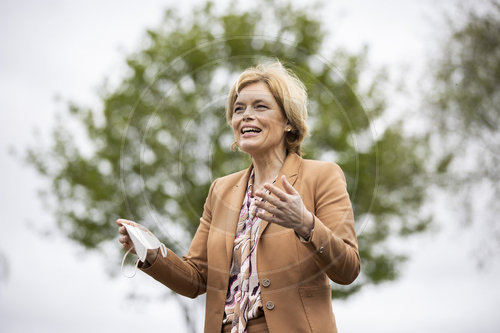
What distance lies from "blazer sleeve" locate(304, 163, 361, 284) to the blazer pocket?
0.35 ft

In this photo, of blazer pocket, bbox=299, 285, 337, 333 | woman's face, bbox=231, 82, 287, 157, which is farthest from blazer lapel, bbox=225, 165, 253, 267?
blazer pocket, bbox=299, 285, 337, 333

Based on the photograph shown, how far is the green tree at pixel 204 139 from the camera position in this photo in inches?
139

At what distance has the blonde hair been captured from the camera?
3100mm

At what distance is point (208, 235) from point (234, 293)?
1.47 ft

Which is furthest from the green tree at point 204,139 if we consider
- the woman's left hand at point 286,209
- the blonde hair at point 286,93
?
the woman's left hand at point 286,209

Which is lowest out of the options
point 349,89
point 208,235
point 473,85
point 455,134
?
point 208,235

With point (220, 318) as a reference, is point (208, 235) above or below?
above

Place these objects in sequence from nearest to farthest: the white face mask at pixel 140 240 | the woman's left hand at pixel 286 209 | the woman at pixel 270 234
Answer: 1. the woman's left hand at pixel 286 209
2. the woman at pixel 270 234
3. the white face mask at pixel 140 240

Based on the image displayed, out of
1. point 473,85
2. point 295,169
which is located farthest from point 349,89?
point 473,85

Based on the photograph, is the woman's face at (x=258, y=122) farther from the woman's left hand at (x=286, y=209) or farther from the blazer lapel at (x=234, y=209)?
the woman's left hand at (x=286, y=209)

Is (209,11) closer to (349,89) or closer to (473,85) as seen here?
(473,85)

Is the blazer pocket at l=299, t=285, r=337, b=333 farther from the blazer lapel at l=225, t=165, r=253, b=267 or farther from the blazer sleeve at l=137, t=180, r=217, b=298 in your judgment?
the blazer sleeve at l=137, t=180, r=217, b=298

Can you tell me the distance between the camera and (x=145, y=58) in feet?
47.6

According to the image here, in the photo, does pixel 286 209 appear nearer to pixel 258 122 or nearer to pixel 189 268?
pixel 258 122
